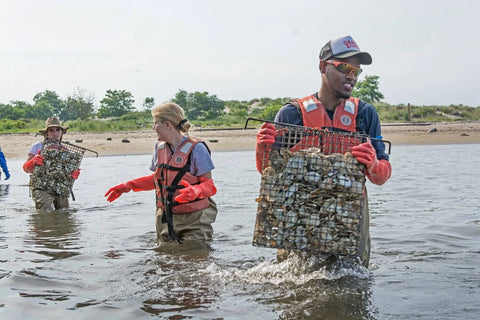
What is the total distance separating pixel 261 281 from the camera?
5.82 meters

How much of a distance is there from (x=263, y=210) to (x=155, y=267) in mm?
2227

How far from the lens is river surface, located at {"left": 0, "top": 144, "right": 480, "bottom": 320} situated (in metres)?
5.11

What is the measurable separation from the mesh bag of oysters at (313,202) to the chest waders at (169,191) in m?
2.06

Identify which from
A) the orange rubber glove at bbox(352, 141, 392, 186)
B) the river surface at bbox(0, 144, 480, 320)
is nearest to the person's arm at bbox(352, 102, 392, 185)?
the orange rubber glove at bbox(352, 141, 392, 186)

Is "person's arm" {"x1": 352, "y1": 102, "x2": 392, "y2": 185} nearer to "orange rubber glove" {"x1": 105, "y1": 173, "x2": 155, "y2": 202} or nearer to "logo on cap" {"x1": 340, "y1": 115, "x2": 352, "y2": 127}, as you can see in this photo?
"logo on cap" {"x1": 340, "y1": 115, "x2": 352, "y2": 127}

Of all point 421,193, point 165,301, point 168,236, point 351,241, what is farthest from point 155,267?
point 421,193

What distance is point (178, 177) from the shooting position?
21.9 ft

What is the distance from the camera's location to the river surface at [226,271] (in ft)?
16.8

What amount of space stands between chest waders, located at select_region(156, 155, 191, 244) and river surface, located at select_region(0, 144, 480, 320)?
0.27 m

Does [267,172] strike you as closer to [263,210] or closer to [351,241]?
[263,210]

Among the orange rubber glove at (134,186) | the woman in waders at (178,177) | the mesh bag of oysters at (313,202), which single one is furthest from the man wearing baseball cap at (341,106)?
the orange rubber glove at (134,186)

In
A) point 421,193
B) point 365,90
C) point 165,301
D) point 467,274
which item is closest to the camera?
point 165,301

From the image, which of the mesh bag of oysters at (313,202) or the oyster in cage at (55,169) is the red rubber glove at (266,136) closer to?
the mesh bag of oysters at (313,202)

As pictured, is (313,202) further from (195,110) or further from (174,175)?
(195,110)
